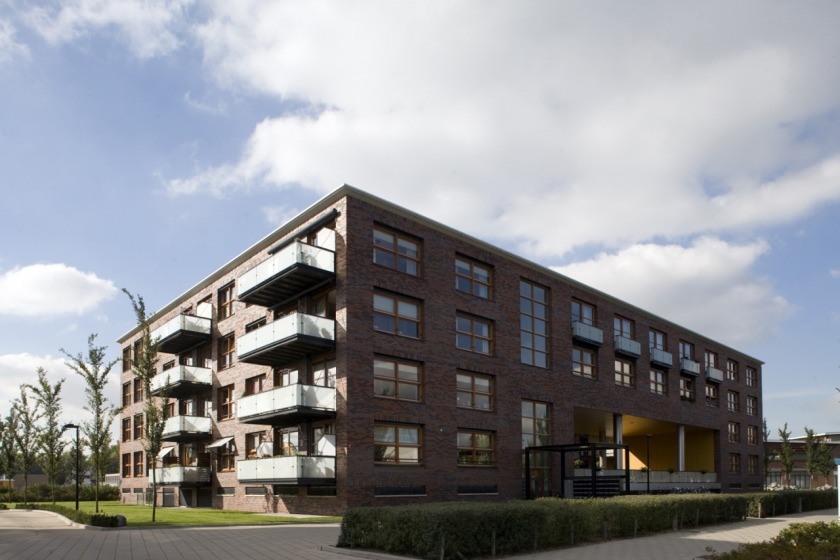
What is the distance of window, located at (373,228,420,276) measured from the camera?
93.5 feet

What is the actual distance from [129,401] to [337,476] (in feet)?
94.4

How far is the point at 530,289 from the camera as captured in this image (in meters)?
35.7

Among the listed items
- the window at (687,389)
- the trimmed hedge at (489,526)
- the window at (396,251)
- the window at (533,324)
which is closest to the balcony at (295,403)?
the window at (396,251)

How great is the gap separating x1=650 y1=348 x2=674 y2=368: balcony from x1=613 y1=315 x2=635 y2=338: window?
6.79ft

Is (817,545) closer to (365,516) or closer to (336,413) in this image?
(365,516)

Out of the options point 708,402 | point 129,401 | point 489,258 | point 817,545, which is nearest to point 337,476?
point 489,258

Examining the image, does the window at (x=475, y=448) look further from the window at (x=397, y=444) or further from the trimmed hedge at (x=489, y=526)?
the trimmed hedge at (x=489, y=526)

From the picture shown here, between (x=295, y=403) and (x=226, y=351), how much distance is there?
11.6 meters

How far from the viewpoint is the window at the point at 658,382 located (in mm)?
44656

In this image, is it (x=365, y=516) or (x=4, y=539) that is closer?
(x=365, y=516)

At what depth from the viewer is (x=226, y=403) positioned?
118ft

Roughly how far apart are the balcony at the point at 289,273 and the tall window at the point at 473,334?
645 centimetres

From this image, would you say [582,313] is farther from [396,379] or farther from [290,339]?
[290,339]

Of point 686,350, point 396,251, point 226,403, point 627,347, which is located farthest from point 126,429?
point 686,350
